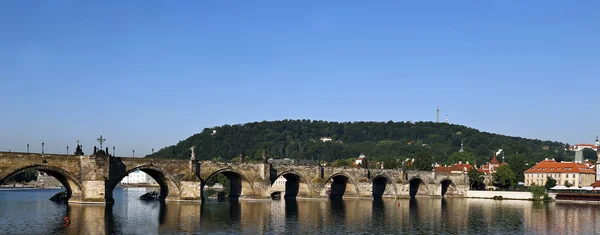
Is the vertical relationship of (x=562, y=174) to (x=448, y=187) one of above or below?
above

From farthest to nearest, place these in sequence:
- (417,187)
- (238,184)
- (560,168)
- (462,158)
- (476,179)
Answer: (462,158) < (560,168) < (476,179) < (417,187) < (238,184)

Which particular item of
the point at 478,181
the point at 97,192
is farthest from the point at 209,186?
the point at 97,192

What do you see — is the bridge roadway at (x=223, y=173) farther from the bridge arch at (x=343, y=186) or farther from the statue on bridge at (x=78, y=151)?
the statue on bridge at (x=78, y=151)

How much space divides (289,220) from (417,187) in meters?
63.6

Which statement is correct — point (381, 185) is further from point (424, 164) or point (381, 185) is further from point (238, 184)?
point (238, 184)

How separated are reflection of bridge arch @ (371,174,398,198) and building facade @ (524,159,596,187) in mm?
33994

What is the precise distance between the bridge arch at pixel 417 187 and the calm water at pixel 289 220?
121 feet

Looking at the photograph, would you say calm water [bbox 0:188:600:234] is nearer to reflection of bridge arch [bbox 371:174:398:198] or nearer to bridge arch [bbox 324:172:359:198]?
bridge arch [bbox 324:172:359:198]

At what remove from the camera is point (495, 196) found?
4596 inches

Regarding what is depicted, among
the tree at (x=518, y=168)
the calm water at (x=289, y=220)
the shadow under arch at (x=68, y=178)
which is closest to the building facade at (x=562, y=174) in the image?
the tree at (x=518, y=168)

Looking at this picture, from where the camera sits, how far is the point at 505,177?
5098 inches

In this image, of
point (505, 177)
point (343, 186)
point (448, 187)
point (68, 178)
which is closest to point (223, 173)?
point (68, 178)

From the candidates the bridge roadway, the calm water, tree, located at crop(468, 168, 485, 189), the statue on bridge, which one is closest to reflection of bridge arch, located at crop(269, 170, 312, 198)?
the bridge roadway

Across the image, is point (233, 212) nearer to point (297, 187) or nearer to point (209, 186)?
point (297, 187)
